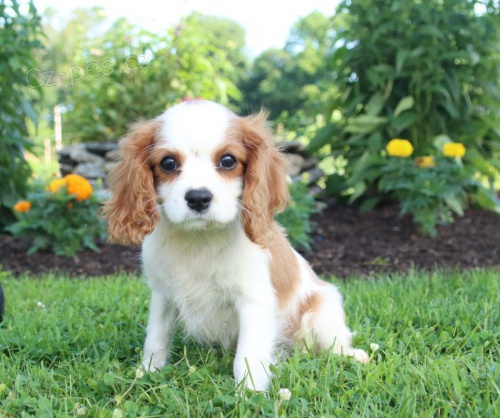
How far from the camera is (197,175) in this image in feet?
7.28

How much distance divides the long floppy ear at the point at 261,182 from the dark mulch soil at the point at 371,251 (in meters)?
2.36

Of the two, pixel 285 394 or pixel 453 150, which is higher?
pixel 453 150

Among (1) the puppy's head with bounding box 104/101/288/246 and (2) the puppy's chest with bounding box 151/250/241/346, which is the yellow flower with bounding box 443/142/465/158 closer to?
(1) the puppy's head with bounding box 104/101/288/246

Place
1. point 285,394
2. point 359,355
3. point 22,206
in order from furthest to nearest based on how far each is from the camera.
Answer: point 22,206 → point 359,355 → point 285,394

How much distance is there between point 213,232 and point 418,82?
3858mm

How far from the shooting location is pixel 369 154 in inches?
233

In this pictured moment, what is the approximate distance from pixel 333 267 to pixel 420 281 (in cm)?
105

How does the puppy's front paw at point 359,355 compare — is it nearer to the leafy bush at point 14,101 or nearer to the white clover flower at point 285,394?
the white clover flower at point 285,394

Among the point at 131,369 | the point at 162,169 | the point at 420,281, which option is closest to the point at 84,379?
the point at 131,369

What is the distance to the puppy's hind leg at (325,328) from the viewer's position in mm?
2760

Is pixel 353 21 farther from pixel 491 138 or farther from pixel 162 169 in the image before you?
pixel 162 169

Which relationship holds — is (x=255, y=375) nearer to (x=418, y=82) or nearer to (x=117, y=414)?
(x=117, y=414)

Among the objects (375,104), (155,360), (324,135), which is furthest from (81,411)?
(324,135)

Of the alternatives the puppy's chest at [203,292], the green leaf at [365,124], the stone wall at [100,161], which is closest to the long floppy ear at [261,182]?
the puppy's chest at [203,292]
